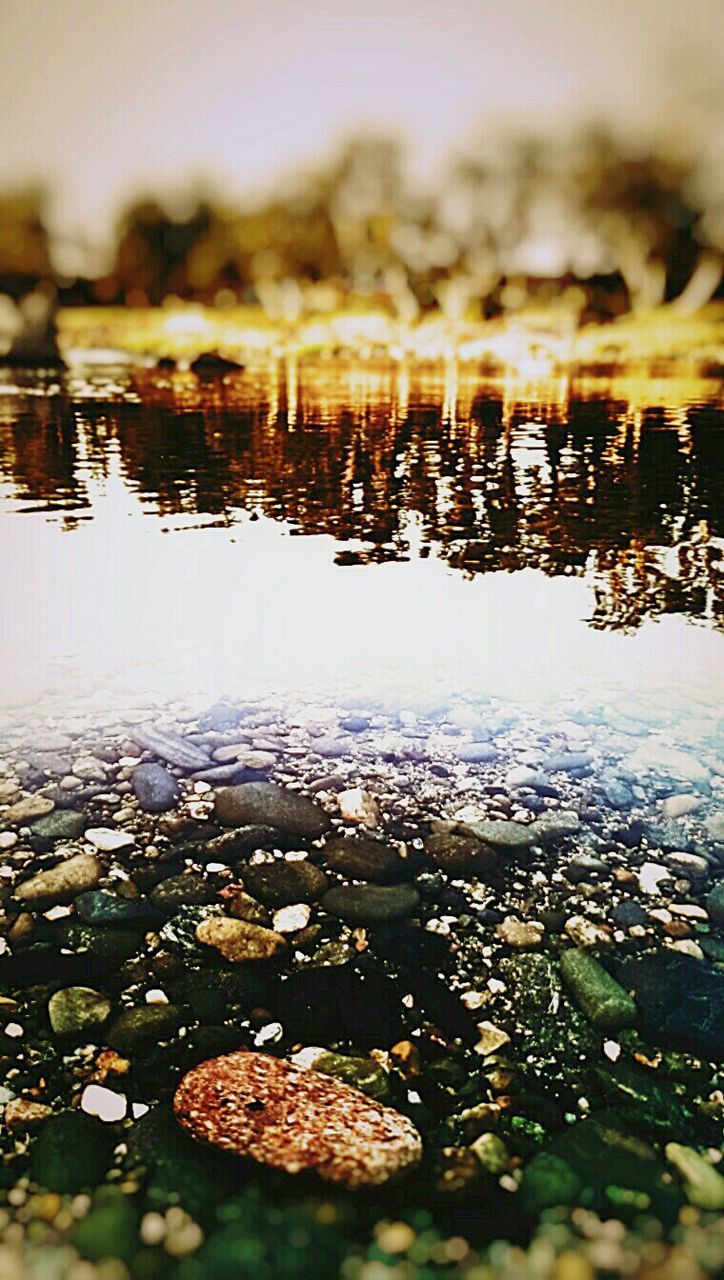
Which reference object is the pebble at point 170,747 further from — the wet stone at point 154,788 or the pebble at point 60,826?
the pebble at point 60,826

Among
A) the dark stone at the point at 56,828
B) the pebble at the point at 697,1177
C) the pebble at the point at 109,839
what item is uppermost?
the dark stone at the point at 56,828

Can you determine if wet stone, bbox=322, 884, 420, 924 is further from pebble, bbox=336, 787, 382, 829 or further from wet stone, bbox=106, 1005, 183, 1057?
wet stone, bbox=106, 1005, 183, 1057

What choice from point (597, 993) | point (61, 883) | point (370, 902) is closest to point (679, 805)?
point (597, 993)

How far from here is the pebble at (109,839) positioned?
1.36 metres

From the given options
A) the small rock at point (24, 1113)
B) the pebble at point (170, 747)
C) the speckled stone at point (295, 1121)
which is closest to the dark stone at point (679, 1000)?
the speckled stone at point (295, 1121)

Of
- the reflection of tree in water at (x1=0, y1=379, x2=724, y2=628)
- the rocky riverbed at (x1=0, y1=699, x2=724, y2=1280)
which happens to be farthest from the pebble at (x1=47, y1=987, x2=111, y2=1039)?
the reflection of tree in water at (x1=0, y1=379, x2=724, y2=628)

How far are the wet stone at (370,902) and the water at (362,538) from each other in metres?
0.53

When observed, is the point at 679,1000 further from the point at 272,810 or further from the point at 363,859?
the point at 272,810

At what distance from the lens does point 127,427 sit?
6.09ft

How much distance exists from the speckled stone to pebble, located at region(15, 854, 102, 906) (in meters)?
0.40

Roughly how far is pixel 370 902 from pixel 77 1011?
1.42 ft

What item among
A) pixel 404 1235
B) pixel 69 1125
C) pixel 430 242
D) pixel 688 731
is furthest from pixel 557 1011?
pixel 430 242

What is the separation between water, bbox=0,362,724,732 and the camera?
1.70 m

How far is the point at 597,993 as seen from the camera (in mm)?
1081
